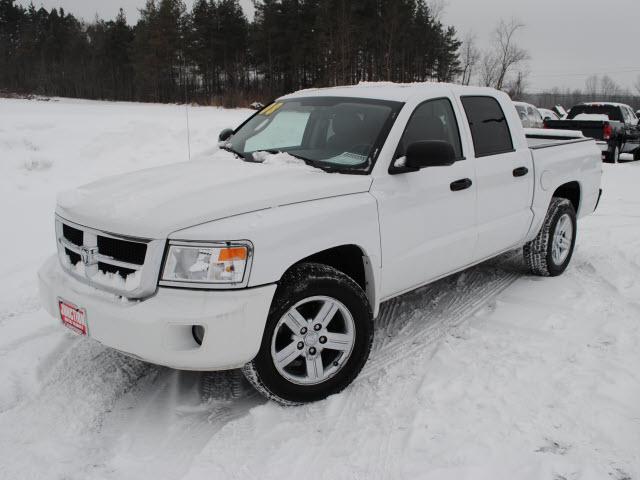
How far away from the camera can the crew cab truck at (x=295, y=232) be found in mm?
2688

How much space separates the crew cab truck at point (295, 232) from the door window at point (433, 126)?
13 millimetres

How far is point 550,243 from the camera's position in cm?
527

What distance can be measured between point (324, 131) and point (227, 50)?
47923 mm

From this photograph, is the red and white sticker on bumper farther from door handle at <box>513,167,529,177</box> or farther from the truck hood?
door handle at <box>513,167,529,177</box>

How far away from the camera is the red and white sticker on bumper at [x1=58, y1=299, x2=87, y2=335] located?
9.53ft

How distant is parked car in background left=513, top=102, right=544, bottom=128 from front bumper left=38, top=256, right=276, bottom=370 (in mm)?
17669

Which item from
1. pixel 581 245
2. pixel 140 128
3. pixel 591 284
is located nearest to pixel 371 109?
pixel 591 284

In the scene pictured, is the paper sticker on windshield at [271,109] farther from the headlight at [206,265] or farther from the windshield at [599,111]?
the windshield at [599,111]

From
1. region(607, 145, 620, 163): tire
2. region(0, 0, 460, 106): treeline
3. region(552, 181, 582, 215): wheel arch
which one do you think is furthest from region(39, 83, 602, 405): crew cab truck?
region(0, 0, 460, 106): treeline

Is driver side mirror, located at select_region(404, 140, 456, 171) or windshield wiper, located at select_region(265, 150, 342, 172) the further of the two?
windshield wiper, located at select_region(265, 150, 342, 172)

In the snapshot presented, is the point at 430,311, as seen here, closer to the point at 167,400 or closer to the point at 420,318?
the point at 420,318

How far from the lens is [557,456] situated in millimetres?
2617

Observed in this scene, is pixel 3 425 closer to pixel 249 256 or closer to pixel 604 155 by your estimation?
pixel 249 256

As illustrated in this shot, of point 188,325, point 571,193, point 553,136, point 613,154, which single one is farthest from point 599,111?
point 188,325
